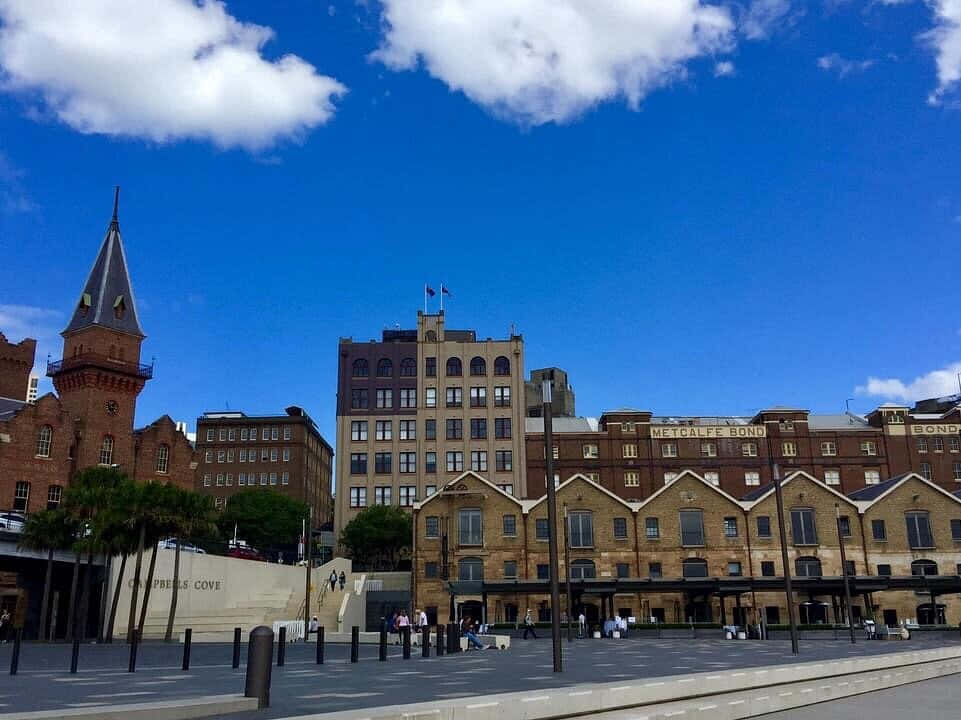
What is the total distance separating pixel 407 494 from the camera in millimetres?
87875

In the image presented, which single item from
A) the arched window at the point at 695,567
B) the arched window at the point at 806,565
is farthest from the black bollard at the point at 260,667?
the arched window at the point at 806,565

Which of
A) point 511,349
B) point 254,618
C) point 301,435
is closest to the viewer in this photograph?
point 254,618

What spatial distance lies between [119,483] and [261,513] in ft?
164

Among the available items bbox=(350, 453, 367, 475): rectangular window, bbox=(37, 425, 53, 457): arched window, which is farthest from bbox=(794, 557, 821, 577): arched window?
bbox=(37, 425, 53, 457): arched window

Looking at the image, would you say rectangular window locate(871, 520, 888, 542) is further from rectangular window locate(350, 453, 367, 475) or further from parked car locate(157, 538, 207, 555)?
parked car locate(157, 538, 207, 555)

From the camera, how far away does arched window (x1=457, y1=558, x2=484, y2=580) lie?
66812 millimetres

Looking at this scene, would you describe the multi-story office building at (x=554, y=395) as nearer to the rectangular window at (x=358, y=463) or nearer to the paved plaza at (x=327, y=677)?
the rectangular window at (x=358, y=463)

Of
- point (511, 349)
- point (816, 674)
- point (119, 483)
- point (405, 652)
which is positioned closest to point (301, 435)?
point (511, 349)

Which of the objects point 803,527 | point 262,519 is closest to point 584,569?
point 803,527

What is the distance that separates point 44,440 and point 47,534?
21.5 m

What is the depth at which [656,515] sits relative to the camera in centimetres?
6706

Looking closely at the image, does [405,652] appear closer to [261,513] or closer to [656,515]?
[656,515]

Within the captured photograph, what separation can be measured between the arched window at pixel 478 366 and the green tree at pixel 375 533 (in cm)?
1733

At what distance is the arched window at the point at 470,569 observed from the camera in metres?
66.8
